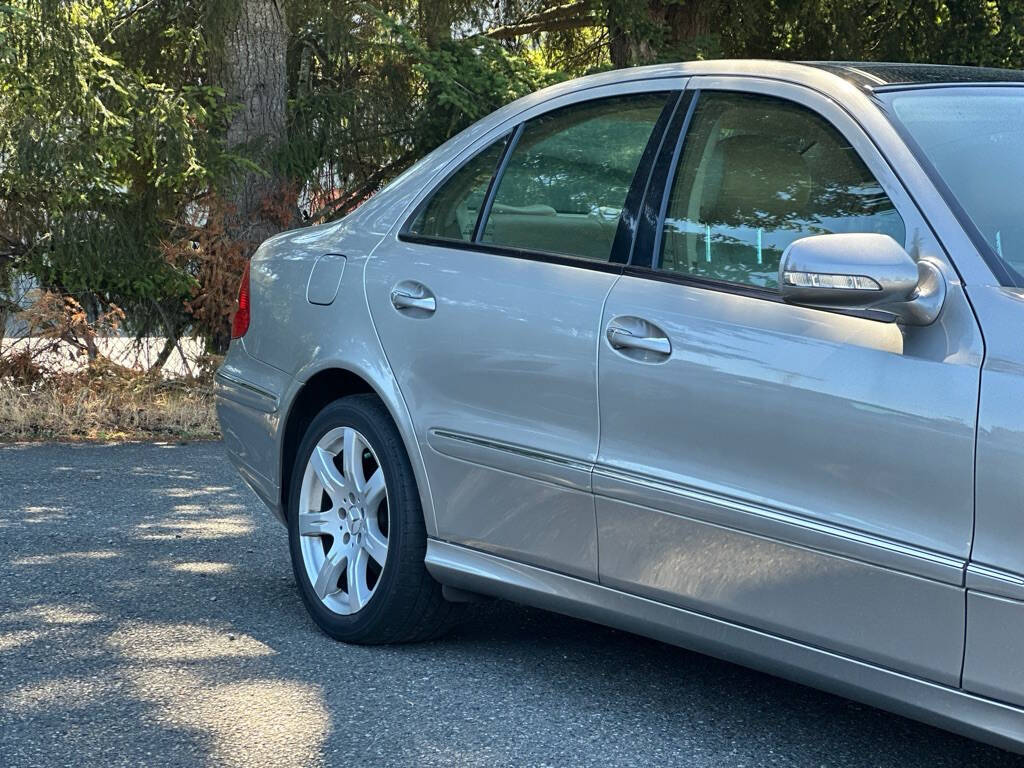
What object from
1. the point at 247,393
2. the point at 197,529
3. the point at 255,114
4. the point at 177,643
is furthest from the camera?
the point at 255,114

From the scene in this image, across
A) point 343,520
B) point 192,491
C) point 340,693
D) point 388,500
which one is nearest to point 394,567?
point 388,500

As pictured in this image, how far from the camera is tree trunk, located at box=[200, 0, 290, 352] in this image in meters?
10.5

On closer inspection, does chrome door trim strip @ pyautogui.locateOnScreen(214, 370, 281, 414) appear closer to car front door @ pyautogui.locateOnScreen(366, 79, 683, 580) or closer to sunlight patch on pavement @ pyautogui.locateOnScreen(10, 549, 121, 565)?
car front door @ pyautogui.locateOnScreen(366, 79, 683, 580)

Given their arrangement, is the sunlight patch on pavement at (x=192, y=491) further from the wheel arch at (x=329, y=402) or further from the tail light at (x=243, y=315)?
the wheel arch at (x=329, y=402)

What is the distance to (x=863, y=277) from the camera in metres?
3.08

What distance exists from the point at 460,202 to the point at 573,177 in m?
0.47

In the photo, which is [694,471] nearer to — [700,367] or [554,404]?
[700,367]

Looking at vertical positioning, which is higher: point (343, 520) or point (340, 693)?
point (343, 520)

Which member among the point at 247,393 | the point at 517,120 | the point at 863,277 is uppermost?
the point at 517,120

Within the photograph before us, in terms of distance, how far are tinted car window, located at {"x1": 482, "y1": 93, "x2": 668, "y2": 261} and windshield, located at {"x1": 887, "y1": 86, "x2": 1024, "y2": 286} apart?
0.75m

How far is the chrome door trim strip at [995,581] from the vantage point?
2.90 meters

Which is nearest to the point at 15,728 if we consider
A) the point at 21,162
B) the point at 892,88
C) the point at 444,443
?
the point at 444,443

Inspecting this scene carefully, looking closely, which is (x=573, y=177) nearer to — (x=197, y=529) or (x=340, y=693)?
(x=340, y=693)

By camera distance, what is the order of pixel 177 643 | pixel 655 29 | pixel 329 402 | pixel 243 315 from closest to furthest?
1. pixel 177 643
2. pixel 329 402
3. pixel 243 315
4. pixel 655 29
